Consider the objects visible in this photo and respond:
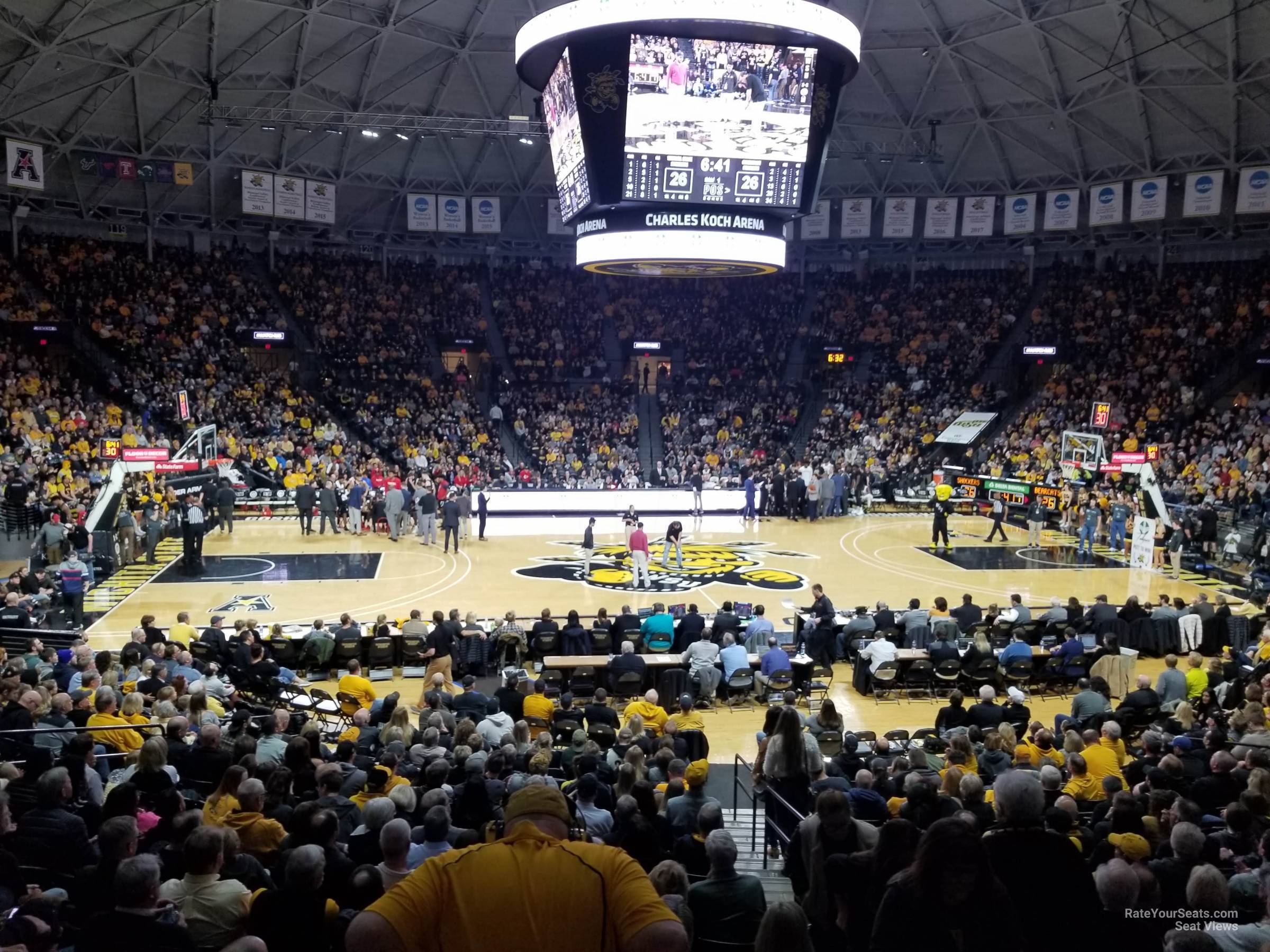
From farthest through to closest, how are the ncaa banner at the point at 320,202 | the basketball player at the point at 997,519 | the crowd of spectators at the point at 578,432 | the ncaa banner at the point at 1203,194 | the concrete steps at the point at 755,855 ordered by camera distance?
the ncaa banner at the point at 320,202
the crowd of spectators at the point at 578,432
the ncaa banner at the point at 1203,194
the basketball player at the point at 997,519
the concrete steps at the point at 755,855

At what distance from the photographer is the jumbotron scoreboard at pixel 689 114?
20500 millimetres

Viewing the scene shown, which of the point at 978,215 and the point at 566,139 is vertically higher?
the point at 978,215

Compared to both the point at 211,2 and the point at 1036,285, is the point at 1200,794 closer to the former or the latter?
the point at 211,2

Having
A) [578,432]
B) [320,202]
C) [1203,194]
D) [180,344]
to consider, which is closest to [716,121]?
[578,432]

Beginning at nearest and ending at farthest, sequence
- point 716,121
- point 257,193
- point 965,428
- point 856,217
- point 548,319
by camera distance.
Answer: point 716,121 → point 257,193 → point 965,428 → point 856,217 → point 548,319

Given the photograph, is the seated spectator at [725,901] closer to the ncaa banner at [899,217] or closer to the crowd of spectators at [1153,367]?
the crowd of spectators at [1153,367]

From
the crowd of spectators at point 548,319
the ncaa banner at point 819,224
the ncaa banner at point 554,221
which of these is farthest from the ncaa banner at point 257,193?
the ncaa banner at point 819,224

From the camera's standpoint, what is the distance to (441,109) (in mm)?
36594

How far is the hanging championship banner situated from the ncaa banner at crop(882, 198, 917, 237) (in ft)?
22.3

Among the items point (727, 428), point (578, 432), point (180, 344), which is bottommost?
point (578, 432)

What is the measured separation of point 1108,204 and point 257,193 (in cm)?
3072

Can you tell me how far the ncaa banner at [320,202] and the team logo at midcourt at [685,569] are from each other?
735 inches

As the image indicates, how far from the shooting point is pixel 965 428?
39.8 m

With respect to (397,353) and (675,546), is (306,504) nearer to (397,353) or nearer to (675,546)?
(675,546)
